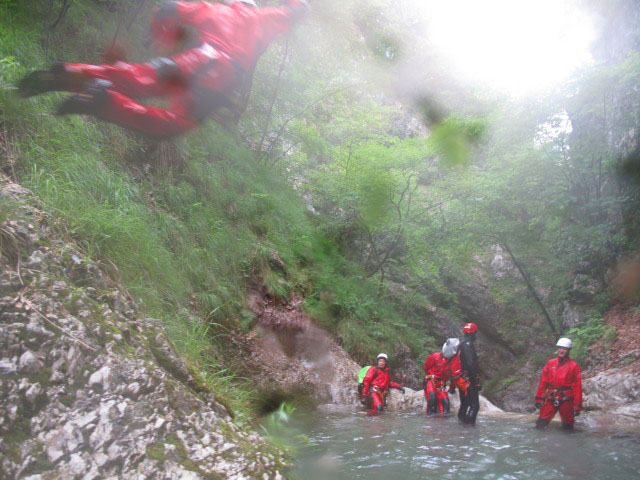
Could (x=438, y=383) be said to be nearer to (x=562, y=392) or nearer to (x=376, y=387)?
(x=376, y=387)

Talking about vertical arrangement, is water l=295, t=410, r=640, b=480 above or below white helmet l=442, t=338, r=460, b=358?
below

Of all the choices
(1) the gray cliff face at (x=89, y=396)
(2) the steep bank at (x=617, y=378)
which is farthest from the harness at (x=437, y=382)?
(1) the gray cliff face at (x=89, y=396)

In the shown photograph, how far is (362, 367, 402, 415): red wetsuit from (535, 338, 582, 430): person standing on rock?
95.6 inches

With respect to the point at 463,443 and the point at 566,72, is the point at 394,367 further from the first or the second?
the point at 566,72

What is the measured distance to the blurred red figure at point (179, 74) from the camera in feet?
8.32

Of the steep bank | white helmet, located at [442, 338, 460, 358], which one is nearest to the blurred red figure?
white helmet, located at [442, 338, 460, 358]

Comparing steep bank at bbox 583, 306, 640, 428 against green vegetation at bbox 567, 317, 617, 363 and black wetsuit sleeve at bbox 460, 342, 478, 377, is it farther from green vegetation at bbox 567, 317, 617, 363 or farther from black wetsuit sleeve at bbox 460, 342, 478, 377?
black wetsuit sleeve at bbox 460, 342, 478, 377

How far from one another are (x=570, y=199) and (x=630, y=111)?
2406 mm

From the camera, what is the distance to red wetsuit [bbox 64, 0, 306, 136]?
2.66 m

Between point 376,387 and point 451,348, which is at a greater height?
point 451,348

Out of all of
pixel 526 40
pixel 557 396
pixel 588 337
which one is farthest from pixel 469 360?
pixel 526 40

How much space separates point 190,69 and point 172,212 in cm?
384

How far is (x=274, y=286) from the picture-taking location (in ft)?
23.7

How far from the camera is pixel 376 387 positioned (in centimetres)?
724
